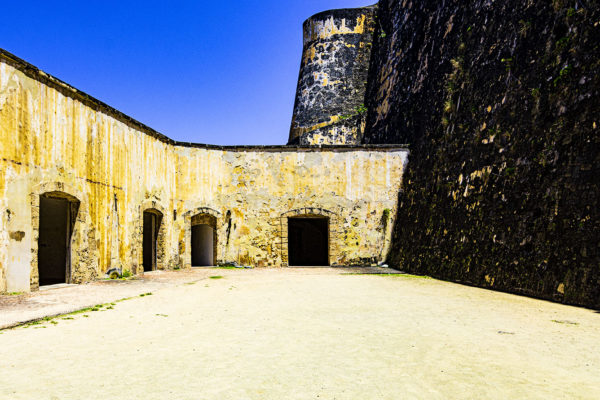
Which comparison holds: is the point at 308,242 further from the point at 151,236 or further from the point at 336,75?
the point at 151,236

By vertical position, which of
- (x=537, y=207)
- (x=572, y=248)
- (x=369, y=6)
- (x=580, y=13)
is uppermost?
(x=369, y=6)

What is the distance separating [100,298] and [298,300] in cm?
355

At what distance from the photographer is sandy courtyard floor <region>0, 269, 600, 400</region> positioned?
114 inches

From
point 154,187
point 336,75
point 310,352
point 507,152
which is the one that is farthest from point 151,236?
point 336,75

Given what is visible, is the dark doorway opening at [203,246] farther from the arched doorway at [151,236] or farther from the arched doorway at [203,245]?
the arched doorway at [151,236]

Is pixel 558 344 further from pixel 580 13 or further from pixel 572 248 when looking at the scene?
pixel 580 13

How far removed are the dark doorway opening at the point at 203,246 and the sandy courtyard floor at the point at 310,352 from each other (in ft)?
A: 29.5

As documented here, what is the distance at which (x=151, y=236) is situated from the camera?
43.4ft

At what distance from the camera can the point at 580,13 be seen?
7230mm

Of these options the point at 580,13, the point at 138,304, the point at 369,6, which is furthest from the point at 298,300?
the point at 369,6

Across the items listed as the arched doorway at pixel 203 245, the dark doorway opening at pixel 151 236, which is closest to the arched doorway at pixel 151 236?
the dark doorway opening at pixel 151 236

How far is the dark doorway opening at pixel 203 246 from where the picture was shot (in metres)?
15.6

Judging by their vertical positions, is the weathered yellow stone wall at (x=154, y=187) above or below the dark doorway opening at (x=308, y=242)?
above

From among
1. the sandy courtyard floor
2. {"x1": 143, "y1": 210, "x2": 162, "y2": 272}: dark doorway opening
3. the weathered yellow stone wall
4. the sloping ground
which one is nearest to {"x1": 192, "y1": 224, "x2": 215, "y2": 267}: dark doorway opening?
the weathered yellow stone wall
